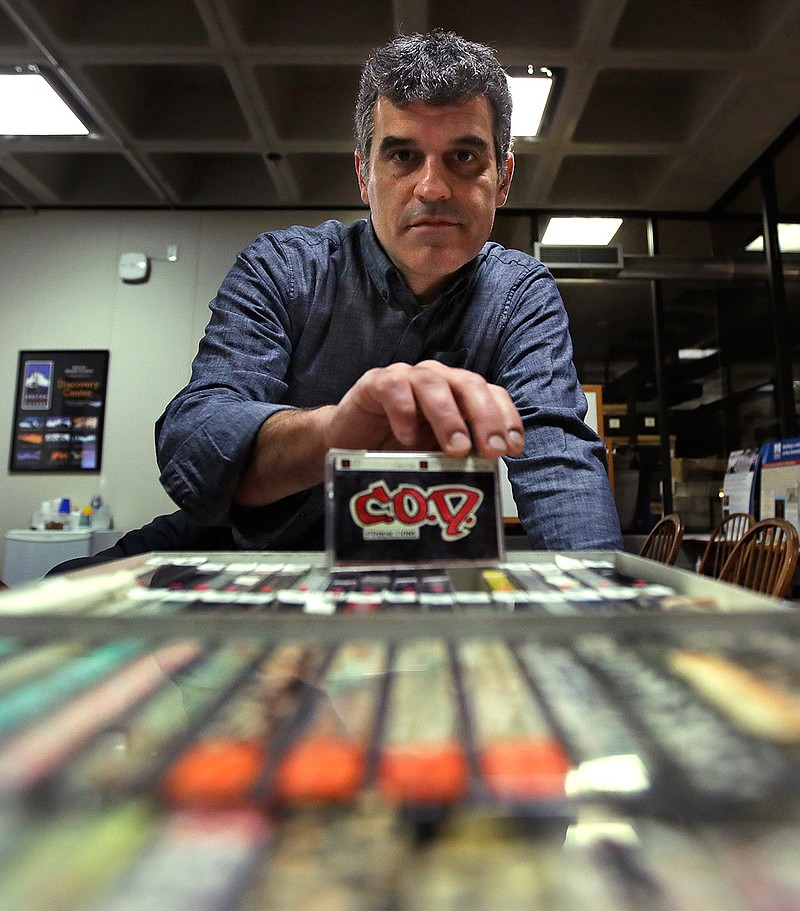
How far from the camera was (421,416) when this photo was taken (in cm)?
47

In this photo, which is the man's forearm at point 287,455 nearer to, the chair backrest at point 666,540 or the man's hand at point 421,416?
the man's hand at point 421,416

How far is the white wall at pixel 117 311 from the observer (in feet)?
10.8

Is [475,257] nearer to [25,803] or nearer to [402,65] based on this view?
[402,65]

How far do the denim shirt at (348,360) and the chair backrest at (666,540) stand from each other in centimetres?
131

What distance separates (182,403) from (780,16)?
2.49m

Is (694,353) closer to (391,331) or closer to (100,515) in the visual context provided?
(391,331)

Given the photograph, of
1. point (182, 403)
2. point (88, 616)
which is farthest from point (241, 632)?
point (182, 403)

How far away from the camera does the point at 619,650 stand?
0.85 feet

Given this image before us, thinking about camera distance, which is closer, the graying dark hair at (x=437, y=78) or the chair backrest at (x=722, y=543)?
the graying dark hair at (x=437, y=78)

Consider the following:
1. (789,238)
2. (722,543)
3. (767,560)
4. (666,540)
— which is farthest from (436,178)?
(789,238)

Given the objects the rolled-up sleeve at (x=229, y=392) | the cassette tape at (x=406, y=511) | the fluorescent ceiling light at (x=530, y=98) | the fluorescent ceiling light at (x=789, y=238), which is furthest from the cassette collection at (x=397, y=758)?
the fluorescent ceiling light at (x=789, y=238)

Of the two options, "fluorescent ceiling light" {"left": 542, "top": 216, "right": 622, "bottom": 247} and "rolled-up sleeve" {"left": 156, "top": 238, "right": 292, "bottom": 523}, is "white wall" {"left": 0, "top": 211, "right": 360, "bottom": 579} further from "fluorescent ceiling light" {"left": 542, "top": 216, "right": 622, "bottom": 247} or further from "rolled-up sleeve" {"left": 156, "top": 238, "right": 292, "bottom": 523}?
"rolled-up sleeve" {"left": 156, "top": 238, "right": 292, "bottom": 523}

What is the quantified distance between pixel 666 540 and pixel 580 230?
2.04 m

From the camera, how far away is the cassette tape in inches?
16.5
